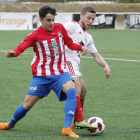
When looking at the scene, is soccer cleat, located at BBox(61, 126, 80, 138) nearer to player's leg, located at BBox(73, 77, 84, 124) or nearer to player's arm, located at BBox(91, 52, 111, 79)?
player's leg, located at BBox(73, 77, 84, 124)

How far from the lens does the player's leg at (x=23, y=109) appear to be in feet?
17.9

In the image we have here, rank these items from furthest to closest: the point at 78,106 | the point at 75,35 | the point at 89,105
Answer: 1. the point at 89,105
2. the point at 75,35
3. the point at 78,106

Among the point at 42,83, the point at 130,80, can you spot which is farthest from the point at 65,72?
the point at 130,80

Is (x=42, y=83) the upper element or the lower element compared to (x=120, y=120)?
upper

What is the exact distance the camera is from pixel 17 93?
27.7ft

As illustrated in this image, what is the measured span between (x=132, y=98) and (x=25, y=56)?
26.0 feet

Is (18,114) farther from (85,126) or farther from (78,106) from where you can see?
(85,126)

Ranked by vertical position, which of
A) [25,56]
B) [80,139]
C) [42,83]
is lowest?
[25,56]

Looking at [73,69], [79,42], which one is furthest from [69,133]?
[79,42]

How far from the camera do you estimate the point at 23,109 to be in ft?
18.1

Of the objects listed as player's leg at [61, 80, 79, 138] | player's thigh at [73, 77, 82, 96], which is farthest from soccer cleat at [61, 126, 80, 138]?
player's thigh at [73, 77, 82, 96]

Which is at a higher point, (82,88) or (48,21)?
(48,21)

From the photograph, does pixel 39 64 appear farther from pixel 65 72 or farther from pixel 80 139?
pixel 80 139

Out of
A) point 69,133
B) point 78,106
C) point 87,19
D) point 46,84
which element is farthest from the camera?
point 87,19
